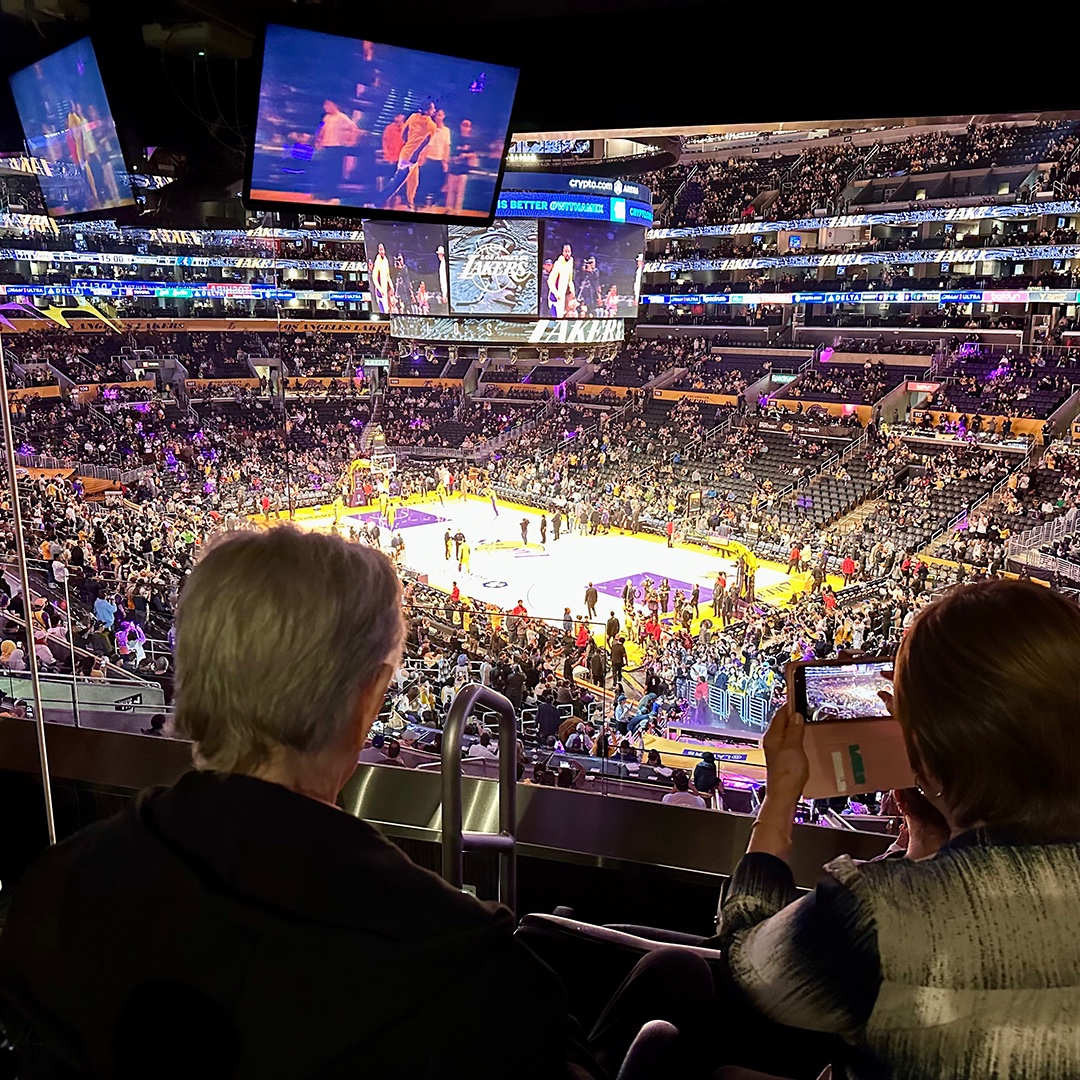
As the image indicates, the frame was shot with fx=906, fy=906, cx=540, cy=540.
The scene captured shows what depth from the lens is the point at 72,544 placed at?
8758 mm

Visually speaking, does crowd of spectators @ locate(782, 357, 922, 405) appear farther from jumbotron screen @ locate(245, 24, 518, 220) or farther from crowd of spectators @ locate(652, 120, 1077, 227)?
jumbotron screen @ locate(245, 24, 518, 220)

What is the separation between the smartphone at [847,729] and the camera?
3.55 feet

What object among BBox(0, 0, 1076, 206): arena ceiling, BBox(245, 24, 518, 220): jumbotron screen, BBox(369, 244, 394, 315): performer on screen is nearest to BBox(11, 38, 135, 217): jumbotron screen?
BBox(0, 0, 1076, 206): arena ceiling

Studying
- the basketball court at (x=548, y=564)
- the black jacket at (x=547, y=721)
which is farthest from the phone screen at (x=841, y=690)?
the basketball court at (x=548, y=564)

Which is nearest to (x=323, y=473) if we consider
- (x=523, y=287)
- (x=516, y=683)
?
(x=523, y=287)

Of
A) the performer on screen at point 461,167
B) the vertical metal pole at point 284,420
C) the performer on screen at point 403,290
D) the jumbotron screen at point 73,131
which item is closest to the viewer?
the performer on screen at point 461,167

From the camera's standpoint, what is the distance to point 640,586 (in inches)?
498

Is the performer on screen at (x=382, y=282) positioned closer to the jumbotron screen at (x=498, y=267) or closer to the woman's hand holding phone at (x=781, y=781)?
the jumbotron screen at (x=498, y=267)

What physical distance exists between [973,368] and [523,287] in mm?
12172

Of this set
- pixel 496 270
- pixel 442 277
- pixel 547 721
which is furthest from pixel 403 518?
pixel 547 721

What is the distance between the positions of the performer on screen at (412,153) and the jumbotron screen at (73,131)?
95 centimetres

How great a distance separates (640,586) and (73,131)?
10.3 metres

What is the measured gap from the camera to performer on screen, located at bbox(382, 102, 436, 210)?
2.59m

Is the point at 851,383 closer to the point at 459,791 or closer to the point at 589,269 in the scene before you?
the point at 589,269
